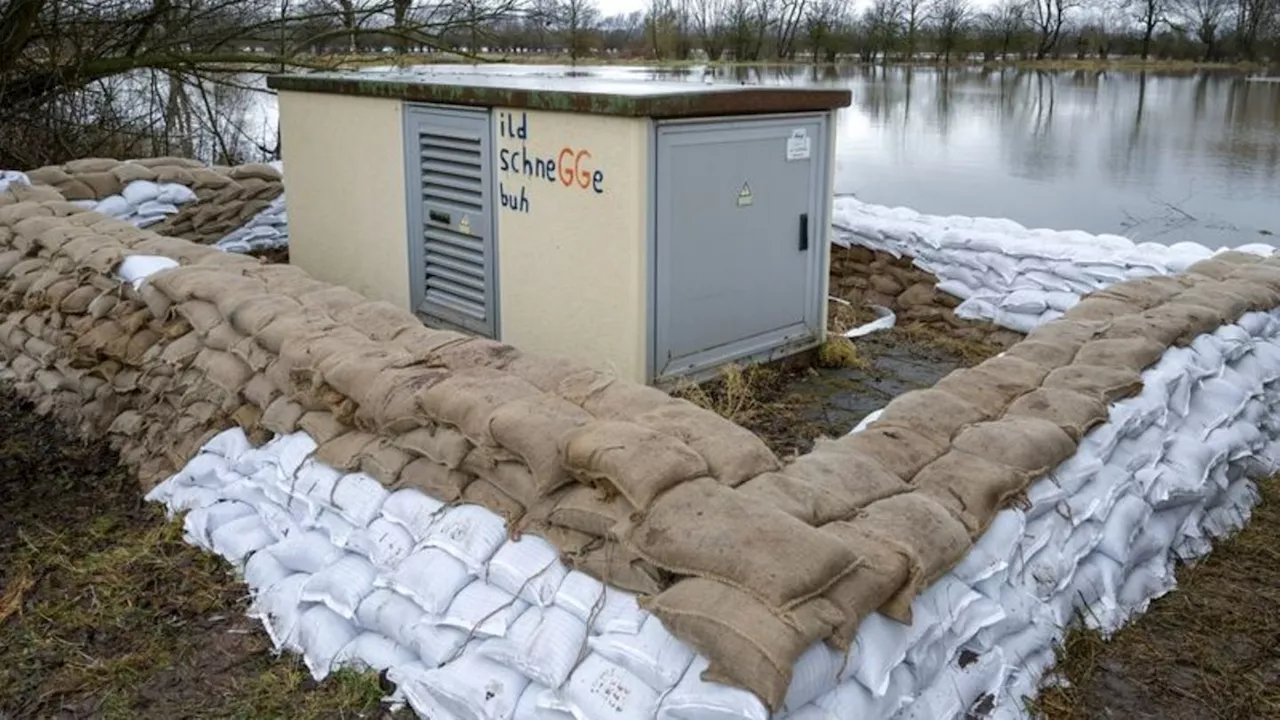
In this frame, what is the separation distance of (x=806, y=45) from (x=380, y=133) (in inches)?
1363

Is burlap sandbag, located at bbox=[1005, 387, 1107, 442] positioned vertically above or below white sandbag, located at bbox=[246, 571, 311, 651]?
above

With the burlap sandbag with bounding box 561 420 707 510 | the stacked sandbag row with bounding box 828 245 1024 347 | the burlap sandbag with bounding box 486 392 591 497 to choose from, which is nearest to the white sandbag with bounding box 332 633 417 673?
the burlap sandbag with bounding box 486 392 591 497

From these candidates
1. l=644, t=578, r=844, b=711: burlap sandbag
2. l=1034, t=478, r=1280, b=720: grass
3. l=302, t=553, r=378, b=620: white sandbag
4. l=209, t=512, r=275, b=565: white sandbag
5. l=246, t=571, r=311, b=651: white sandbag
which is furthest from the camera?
l=209, t=512, r=275, b=565: white sandbag

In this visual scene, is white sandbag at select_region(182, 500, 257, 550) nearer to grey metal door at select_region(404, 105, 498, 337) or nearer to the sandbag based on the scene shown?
the sandbag

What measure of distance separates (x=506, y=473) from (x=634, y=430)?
393mm

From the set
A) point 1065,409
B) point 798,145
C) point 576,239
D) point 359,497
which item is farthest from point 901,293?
point 359,497

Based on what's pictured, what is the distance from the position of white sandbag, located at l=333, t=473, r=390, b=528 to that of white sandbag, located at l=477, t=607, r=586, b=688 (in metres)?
0.71

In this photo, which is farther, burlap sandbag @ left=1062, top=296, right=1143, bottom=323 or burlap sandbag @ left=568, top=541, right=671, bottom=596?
burlap sandbag @ left=1062, top=296, right=1143, bottom=323

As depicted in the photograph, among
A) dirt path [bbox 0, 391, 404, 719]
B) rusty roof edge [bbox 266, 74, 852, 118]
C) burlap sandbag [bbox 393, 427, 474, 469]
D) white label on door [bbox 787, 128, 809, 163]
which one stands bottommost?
dirt path [bbox 0, 391, 404, 719]

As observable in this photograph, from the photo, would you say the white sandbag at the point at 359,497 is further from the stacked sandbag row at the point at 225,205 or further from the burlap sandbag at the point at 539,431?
the stacked sandbag row at the point at 225,205

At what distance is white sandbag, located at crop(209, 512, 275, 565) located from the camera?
140 inches

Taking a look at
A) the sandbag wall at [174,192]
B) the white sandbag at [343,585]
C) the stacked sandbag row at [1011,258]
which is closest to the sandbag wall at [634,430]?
the white sandbag at [343,585]

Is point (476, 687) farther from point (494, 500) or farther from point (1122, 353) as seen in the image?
point (1122, 353)

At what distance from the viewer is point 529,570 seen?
2775mm
